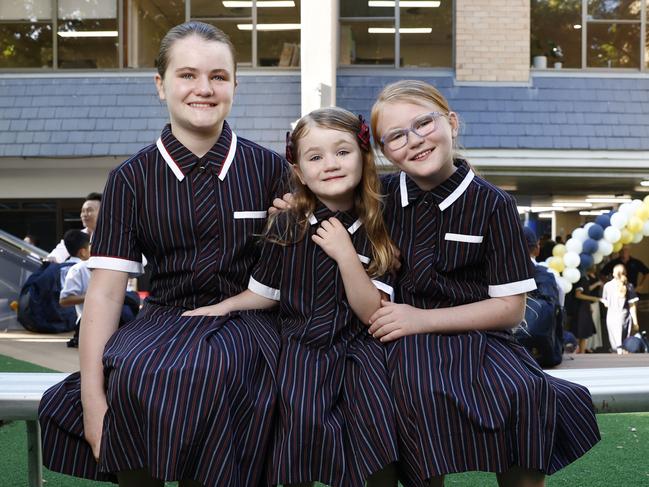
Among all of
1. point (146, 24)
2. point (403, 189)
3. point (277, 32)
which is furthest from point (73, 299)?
point (146, 24)

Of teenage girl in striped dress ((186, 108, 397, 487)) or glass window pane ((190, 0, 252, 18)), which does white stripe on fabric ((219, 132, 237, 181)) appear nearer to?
teenage girl in striped dress ((186, 108, 397, 487))

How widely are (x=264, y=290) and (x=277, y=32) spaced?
12.2 meters

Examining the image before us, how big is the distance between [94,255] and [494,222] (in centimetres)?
119

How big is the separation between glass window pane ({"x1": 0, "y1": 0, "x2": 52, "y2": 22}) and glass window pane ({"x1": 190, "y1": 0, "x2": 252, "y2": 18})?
246 cm

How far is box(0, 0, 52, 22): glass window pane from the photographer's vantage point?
14.9m

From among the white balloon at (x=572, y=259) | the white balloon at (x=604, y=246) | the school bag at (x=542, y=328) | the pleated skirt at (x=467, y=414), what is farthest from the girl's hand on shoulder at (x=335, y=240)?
the white balloon at (x=604, y=246)

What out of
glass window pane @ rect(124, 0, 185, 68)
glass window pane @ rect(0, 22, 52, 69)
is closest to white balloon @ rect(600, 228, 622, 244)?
Result: glass window pane @ rect(124, 0, 185, 68)

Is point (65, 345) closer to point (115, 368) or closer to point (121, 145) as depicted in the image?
point (121, 145)

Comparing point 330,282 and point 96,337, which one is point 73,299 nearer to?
point 96,337

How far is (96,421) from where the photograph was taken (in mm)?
2445

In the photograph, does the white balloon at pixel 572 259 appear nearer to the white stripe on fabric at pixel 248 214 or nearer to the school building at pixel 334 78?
the school building at pixel 334 78

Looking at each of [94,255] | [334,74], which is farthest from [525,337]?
[334,74]

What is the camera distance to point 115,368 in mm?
2428

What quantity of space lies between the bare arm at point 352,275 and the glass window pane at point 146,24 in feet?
41.1
